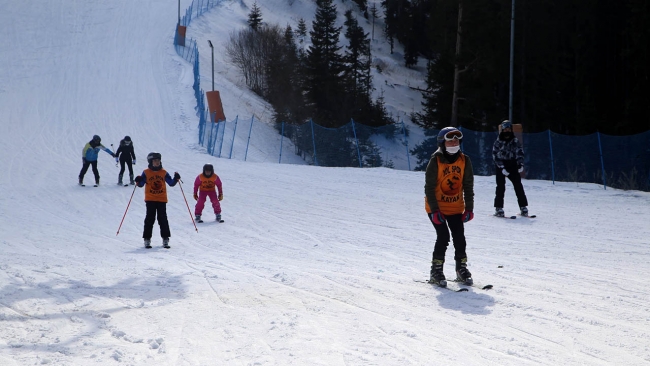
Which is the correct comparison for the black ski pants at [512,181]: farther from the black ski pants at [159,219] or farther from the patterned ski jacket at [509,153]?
the black ski pants at [159,219]

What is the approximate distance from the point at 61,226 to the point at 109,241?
2.60 meters

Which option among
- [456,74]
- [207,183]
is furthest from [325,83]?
[207,183]

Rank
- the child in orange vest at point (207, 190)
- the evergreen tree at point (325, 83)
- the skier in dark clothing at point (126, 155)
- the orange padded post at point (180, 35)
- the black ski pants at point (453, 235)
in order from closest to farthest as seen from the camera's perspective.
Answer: the black ski pants at point (453, 235), the child in orange vest at point (207, 190), the skier in dark clothing at point (126, 155), the evergreen tree at point (325, 83), the orange padded post at point (180, 35)

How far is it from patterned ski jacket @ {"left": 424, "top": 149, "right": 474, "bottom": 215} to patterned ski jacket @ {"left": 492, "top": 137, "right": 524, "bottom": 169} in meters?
6.83

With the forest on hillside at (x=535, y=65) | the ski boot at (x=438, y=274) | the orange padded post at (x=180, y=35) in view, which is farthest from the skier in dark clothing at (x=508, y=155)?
the orange padded post at (x=180, y=35)

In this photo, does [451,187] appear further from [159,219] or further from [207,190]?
[207,190]

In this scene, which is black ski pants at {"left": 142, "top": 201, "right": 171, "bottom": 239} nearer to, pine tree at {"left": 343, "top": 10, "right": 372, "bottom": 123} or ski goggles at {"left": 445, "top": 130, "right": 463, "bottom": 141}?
ski goggles at {"left": 445, "top": 130, "right": 463, "bottom": 141}

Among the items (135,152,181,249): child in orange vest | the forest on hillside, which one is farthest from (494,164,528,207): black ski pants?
the forest on hillside

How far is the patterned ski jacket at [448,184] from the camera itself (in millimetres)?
7605

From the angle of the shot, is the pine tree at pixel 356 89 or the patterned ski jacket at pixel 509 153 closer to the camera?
the patterned ski jacket at pixel 509 153

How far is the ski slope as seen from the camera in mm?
5574

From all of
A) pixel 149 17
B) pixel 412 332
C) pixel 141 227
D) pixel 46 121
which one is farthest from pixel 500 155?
pixel 149 17

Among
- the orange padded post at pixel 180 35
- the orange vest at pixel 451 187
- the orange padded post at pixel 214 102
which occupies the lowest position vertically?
the orange vest at pixel 451 187

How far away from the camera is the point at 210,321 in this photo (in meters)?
6.42
